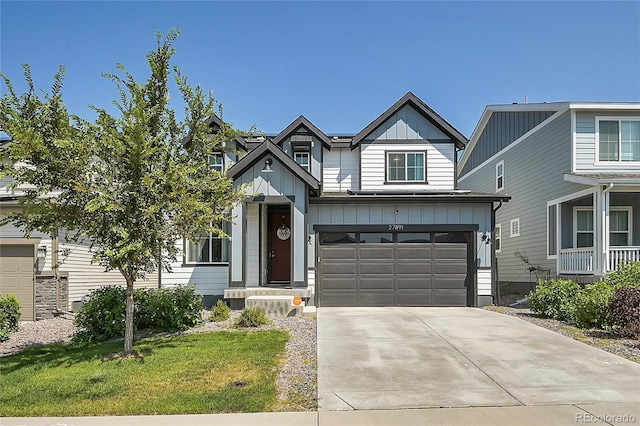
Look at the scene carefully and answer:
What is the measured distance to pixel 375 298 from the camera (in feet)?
49.5

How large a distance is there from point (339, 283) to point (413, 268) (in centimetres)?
229

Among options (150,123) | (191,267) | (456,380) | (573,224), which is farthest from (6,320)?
(573,224)

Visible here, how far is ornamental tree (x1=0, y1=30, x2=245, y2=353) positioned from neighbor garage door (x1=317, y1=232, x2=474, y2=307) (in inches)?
267

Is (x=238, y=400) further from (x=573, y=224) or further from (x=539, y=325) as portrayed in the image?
(x=573, y=224)

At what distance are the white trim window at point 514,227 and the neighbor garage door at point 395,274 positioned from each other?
236 inches

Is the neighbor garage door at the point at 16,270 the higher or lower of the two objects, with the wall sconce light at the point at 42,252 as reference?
lower

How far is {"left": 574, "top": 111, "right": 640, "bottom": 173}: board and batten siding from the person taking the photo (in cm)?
1590

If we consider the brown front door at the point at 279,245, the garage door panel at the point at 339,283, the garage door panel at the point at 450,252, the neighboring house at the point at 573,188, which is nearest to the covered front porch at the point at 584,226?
the neighboring house at the point at 573,188

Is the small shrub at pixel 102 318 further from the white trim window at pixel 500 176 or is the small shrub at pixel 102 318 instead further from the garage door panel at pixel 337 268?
the white trim window at pixel 500 176

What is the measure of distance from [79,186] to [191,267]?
7507 millimetres

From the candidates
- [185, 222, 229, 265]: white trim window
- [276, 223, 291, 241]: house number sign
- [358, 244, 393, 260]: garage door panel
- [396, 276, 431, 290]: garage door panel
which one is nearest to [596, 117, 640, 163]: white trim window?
[396, 276, 431, 290]: garage door panel

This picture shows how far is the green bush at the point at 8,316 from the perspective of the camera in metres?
11.2

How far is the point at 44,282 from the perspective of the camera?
47.8ft

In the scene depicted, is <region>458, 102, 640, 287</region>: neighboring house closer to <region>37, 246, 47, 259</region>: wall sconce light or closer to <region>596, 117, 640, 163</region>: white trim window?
<region>596, 117, 640, 163</region>: white trim window
